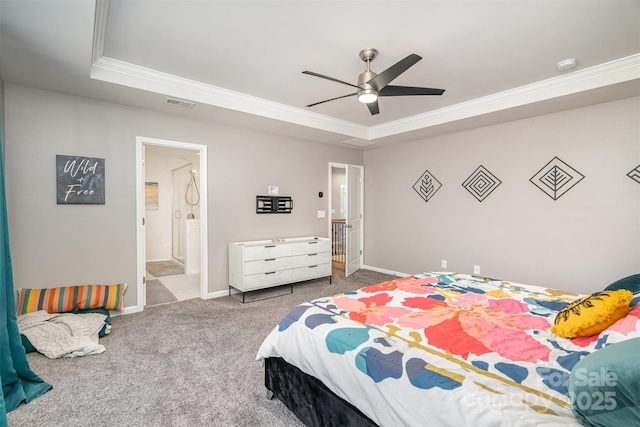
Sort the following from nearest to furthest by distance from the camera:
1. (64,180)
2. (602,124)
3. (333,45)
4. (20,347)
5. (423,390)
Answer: (423,390) → (20,347) → (333,45) → (64,180) → (602,124)

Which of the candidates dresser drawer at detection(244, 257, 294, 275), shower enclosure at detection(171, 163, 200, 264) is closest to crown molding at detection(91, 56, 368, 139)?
dresser drawer at detection(244, 257, 294, 275)

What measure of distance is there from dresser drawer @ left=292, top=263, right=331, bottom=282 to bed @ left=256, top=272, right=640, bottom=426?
2.41 metres

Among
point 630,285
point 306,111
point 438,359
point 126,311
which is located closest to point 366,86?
point 306,111

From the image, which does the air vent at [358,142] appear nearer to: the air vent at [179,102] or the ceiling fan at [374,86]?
the ceiling fan at [374,86]

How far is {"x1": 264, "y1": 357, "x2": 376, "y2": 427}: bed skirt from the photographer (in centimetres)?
144

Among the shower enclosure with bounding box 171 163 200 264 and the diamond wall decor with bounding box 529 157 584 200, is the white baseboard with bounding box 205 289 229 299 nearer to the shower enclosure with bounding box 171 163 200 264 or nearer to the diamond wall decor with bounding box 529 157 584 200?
the shower enclosure with bounding box 171 163 200 264

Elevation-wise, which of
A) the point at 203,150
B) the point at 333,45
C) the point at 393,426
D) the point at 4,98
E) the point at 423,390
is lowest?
the point at 393,426

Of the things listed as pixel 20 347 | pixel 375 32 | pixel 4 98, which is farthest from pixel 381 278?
pixel 4 98

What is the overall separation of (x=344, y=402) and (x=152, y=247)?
270 inches

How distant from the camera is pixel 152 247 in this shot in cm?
698

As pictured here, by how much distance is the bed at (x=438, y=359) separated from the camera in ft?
3.41

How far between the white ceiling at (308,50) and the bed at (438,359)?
2.11 metres

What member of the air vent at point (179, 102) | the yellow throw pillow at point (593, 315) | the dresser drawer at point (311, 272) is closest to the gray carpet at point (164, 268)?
the dresser drawer at point (311, 272)

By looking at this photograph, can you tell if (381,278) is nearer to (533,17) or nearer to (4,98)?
(533,17)
